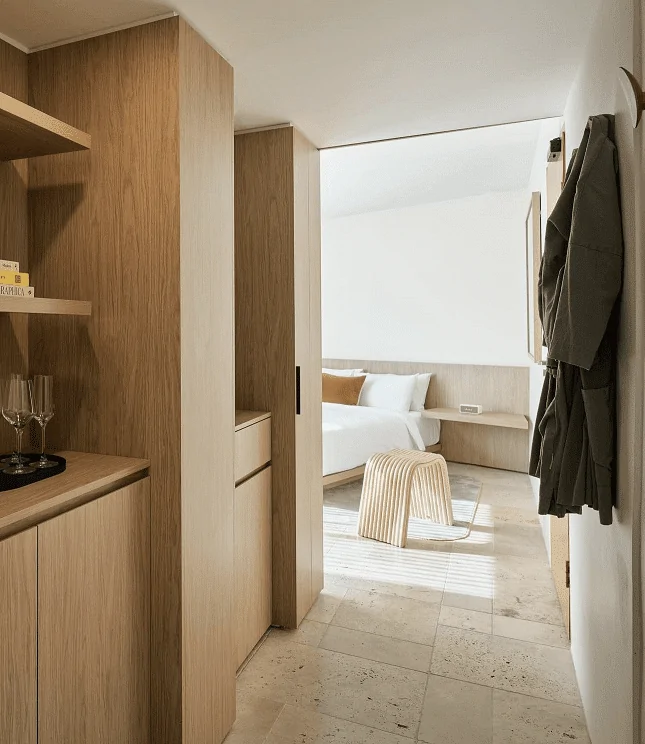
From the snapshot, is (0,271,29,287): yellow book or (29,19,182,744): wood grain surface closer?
(0,271,29,287): yellow book

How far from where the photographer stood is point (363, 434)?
4.59 metres

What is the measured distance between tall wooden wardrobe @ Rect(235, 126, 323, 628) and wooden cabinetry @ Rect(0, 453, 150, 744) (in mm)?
934

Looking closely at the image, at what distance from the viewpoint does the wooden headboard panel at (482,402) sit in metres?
5.32

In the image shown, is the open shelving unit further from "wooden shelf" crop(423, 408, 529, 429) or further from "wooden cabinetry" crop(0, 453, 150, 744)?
"wooden shelf" crop(423, 408, 529, 429)

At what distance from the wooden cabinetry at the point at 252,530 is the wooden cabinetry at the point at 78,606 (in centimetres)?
59

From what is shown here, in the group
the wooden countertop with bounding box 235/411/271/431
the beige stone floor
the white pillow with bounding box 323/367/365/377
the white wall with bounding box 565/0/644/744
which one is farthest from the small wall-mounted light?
the white pillow with bounding box 323/367/365/377

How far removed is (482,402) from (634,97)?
15.1ft

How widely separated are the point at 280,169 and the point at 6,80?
1.09m

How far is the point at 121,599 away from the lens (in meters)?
1.52

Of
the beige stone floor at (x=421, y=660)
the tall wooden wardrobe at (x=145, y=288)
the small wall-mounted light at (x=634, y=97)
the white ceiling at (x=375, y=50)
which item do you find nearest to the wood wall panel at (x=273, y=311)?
the white ceiling at (x=375, y=50)

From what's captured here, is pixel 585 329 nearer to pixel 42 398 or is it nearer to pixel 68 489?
pixel 68 489

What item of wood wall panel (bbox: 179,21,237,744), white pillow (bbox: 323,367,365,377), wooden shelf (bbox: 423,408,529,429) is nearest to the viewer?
wood wall panel (bbox: 179,21,237,744)

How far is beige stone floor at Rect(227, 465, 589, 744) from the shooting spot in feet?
6.15

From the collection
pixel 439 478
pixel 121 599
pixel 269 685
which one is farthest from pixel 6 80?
pixel 439 478
